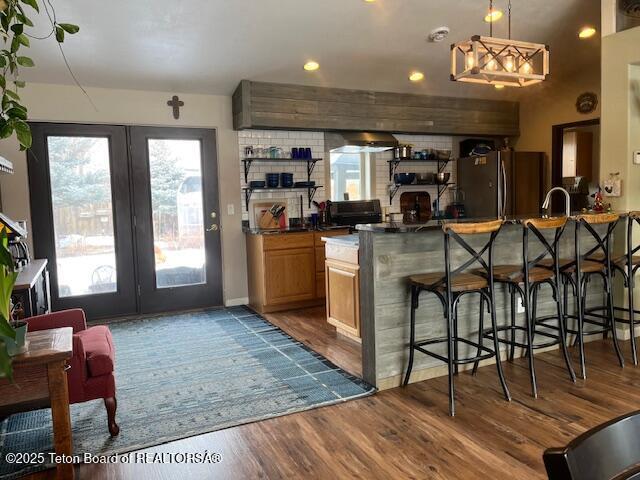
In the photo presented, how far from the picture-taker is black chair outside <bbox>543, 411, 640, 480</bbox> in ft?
2.47

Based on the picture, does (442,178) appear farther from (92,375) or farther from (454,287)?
(92,375)

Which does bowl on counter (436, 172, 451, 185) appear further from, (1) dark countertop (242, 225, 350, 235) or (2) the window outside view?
(1) dark countertop (242, 225, 350, 235)

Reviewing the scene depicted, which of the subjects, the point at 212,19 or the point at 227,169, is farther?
the point at 227,169

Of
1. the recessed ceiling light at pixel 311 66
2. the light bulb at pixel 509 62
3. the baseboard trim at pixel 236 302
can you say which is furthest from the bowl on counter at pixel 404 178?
the light bulb at pixel 509 62

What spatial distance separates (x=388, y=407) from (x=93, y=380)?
165 centimetres

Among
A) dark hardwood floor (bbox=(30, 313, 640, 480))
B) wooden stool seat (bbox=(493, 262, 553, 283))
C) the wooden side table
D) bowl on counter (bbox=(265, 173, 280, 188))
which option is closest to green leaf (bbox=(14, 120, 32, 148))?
the wooden side table

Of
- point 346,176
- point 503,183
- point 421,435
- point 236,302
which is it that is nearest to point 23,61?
point 421,435

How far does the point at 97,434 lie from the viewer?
2.72 meters

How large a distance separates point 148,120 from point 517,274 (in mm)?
4021

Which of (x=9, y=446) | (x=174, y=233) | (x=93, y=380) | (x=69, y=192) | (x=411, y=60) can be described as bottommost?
(x=9, y=446)

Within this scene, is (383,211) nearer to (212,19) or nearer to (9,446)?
(212,19)

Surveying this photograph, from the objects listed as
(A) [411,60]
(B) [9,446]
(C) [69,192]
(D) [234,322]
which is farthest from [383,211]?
(B) [9,446]

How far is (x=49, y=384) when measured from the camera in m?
2.12

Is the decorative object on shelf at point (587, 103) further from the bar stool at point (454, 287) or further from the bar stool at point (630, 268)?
the bar stool at point (454, 287)
